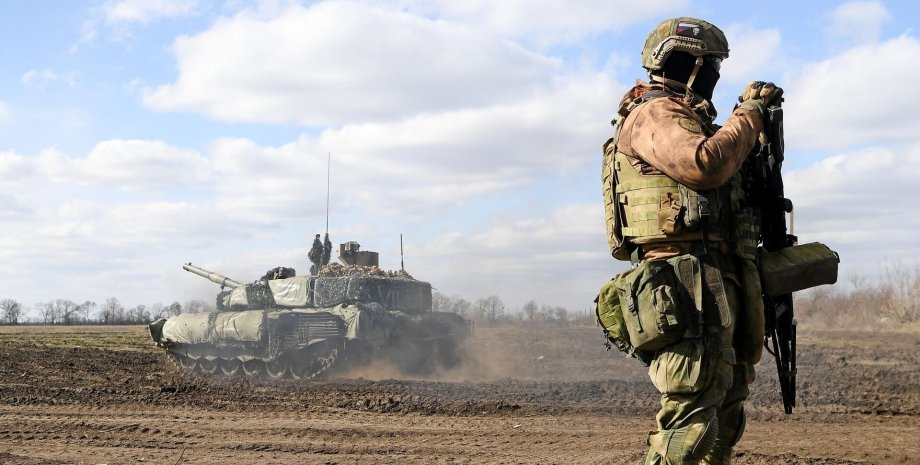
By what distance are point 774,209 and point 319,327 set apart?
46.2 feet

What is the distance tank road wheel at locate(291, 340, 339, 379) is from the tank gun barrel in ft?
12.5

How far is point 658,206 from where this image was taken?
3605 millimetres

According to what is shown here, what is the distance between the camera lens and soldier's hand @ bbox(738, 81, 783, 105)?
3.74 meters

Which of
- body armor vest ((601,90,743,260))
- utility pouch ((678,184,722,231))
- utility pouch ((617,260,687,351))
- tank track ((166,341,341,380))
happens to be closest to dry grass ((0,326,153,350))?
tank track ((166,341,341,380))

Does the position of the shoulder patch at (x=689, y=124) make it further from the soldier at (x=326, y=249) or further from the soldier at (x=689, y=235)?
the soldier at (x=326, y=249)

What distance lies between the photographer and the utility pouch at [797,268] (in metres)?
3.74

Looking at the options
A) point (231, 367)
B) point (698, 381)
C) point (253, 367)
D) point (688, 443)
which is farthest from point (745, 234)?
point (231, 367)

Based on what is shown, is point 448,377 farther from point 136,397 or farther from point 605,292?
point 605,292

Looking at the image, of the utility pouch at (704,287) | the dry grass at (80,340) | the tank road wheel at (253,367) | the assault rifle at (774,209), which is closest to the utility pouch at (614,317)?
the utility pouch at (704,287)

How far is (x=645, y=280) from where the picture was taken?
354cm

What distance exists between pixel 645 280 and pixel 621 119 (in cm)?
71

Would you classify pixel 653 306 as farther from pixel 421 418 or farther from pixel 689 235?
pixel 421 418

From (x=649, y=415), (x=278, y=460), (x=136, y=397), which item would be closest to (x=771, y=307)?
(x=278, y=460)

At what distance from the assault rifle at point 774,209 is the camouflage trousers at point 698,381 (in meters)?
0.35
